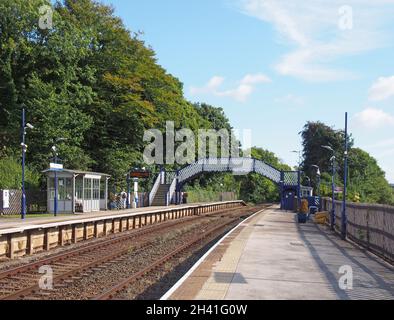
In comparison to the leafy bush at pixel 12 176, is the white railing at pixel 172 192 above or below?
below

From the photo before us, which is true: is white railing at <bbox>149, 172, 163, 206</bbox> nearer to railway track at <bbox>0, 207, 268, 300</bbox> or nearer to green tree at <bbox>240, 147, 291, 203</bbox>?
railway track at <bbox>0, 207, 268, 300</bbox>

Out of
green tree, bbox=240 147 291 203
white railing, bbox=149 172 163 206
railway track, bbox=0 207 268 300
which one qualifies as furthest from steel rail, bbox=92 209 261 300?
green tree, bbox=240 147 291 203

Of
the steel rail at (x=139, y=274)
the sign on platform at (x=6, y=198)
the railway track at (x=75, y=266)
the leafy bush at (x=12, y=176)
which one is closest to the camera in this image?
the steel rail at (x=139, y=274)

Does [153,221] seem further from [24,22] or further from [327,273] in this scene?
[327,273]

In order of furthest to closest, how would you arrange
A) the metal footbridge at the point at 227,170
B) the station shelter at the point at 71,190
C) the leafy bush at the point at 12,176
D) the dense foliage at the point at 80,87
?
the metal footbridge at the point at 227,170 < the dense foliage at the point at 80,87 < the leafy bush at the point at 12,176 < the station shelter at the point at 71,190

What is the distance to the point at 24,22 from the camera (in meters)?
45.9

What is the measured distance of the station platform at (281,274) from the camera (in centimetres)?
1012

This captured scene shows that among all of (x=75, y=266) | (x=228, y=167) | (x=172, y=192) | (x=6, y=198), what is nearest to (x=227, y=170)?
(x=228, y=167)

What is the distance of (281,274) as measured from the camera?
12.6m

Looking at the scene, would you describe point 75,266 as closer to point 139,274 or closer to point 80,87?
point 139,274

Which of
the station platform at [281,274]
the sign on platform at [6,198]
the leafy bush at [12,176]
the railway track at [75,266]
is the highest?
the leafy bush at [12,176]

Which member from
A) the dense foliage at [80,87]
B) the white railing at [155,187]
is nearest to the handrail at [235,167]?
the white railing at [155,187]

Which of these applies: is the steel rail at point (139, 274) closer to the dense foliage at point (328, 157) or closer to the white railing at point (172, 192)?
the white railing at point (172, 192)
